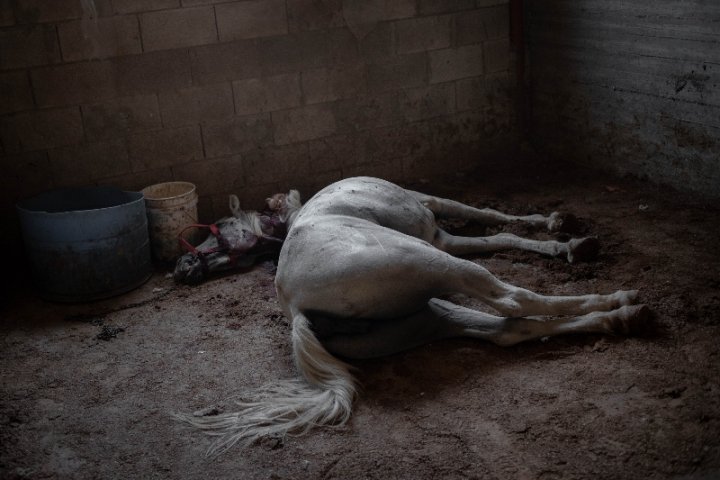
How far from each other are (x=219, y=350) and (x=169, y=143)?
1814 millimetres

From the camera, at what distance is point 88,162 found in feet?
14.1

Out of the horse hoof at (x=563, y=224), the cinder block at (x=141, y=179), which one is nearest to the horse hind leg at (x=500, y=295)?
the horse hoof at (x=563, y=224)

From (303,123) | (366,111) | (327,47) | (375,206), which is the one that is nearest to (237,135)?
(303,123)

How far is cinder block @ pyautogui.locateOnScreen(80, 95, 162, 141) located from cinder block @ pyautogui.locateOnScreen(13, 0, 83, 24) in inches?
20.8

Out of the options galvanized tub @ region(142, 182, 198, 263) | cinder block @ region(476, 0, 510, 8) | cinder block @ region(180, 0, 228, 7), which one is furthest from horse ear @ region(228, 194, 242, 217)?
cinder block @ region(476, 0, 510, 8)

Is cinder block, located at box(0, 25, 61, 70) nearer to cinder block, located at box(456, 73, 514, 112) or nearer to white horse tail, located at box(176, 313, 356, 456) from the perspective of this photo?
white horse tail, located at box(176, 313, 356, 456)

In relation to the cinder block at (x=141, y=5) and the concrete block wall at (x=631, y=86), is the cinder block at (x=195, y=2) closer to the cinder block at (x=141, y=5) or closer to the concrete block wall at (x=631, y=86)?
the cinder block at (x=141, y=5)

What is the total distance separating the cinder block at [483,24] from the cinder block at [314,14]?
38.6 inches

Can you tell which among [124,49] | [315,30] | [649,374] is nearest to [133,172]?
Result: [124,49]

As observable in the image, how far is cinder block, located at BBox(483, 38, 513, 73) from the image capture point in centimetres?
530

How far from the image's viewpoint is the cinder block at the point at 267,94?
15.0 ft

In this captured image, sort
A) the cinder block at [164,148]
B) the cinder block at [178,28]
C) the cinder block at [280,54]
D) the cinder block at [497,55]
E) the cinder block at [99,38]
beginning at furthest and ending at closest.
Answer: the cinder block at [497,55], the cinder block at [280,54], the cinder block at [164,148], the cinder block at [178,28], the cinder block at [99,38]

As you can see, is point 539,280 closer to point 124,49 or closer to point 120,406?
point 120,406

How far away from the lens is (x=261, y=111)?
466 centimetres
